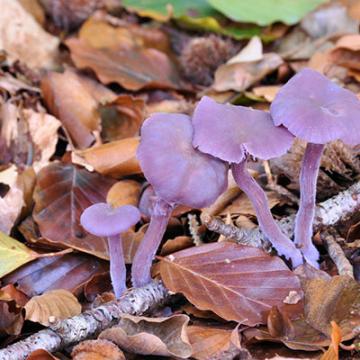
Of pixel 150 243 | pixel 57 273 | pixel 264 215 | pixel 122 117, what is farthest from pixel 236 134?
pixel 122 117

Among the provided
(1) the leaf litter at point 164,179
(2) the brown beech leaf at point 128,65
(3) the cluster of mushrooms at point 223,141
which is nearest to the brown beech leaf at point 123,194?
(1) the leaf litter at point 164,179

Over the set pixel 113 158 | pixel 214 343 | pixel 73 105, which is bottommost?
pixel 214 343

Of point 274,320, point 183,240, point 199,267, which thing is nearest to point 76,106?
point 183,240

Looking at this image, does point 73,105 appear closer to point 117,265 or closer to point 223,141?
point 117,265

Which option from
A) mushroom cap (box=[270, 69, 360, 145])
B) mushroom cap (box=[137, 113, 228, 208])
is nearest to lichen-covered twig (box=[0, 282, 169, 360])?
mushroom cap (box=[137, 113, 228, 208])

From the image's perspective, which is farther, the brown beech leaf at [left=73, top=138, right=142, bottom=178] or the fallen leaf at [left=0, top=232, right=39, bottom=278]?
the brown beech leaf at [left=73, top=138, right=142, bottom=178]

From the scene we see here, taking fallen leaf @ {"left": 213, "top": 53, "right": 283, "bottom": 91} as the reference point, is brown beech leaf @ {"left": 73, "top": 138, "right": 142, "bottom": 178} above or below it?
below

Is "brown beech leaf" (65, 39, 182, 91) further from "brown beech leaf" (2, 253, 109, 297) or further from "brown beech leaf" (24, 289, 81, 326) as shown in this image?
"brown beech leaf" (24, 289, 81, 326)
